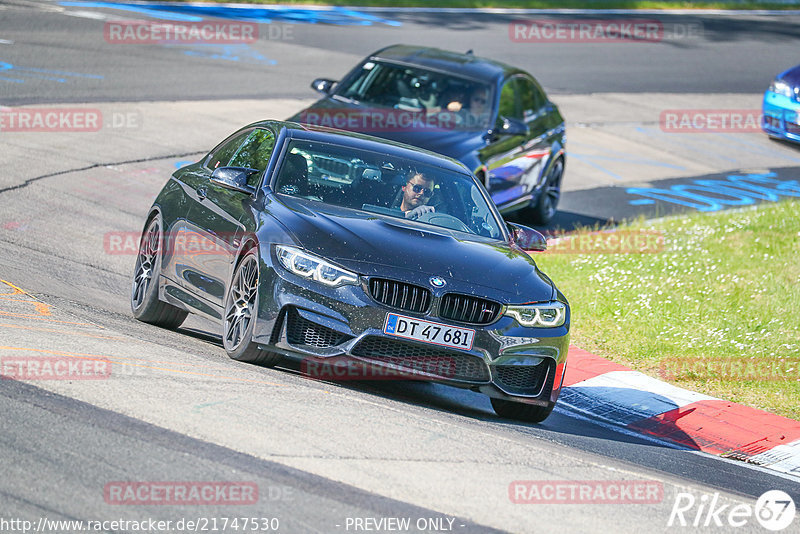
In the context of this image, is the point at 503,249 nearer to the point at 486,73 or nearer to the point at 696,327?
the point at 696,327

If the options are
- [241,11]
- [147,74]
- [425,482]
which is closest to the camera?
[425,482]

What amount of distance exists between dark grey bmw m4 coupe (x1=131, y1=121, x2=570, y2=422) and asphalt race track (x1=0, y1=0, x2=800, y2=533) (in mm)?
268

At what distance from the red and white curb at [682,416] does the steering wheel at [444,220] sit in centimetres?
157

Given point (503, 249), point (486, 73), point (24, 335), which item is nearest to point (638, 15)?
point (486, 73)

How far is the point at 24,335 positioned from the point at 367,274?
1974 millimetres

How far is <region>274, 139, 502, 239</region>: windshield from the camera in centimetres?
815

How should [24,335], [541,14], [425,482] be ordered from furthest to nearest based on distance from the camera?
[541,14], [24,335], [425,482]

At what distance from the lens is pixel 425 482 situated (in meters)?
5.45

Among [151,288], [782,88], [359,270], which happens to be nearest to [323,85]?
[151,288]

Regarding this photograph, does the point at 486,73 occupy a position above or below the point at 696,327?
above

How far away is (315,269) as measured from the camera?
275 inches
